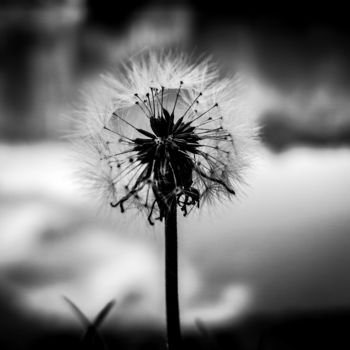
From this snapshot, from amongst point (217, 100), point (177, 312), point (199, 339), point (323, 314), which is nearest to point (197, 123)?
point (217, 100)

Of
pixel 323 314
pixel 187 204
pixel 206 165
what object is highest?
pixel 323 314

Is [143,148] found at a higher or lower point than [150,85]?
lower

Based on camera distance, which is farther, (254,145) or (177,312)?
(254,145)

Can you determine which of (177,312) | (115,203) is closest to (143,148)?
(115,203)

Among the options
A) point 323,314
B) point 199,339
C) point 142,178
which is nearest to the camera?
point 142,178

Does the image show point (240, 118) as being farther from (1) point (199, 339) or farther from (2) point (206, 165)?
(1) point (199, 339)

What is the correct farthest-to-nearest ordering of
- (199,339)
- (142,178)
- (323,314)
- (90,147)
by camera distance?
1. (323,314)
2. (199,339)
3. (90,147)
4. (142,178)
